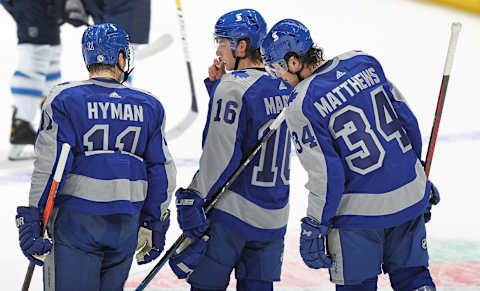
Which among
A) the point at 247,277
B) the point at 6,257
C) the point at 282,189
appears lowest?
the point at 6,257

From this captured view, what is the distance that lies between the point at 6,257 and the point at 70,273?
1.44 meters

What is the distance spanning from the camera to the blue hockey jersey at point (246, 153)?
232 cm

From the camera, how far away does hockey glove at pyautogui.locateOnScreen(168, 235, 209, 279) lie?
2354 millimetres

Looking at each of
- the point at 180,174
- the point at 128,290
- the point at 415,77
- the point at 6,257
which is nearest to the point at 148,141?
the point at 128,290

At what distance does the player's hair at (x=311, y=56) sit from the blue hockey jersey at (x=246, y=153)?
0.19 m

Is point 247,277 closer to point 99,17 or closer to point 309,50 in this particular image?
point 309,50

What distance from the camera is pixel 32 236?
207 cm

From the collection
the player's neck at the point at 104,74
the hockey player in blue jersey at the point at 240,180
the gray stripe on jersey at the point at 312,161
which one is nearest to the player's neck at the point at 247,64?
the hockey player in blue jersey at the point at 240,180

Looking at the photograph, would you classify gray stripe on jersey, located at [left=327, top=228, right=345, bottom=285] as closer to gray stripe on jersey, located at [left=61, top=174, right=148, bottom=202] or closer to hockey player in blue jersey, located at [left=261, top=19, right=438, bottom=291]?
hockey player in blue jersey, located at [left=261, top=19, right=438, bottom=291]

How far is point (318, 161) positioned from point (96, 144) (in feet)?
1.95

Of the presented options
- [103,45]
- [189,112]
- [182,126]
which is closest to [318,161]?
[103,45]

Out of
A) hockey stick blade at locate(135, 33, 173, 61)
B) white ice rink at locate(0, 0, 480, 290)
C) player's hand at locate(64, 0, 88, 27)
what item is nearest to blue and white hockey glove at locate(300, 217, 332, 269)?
white ice rink at locate(0, 0, 480, 290)

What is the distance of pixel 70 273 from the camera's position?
209cm

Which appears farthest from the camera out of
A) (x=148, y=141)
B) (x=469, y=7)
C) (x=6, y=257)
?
(x=469, y=7)
